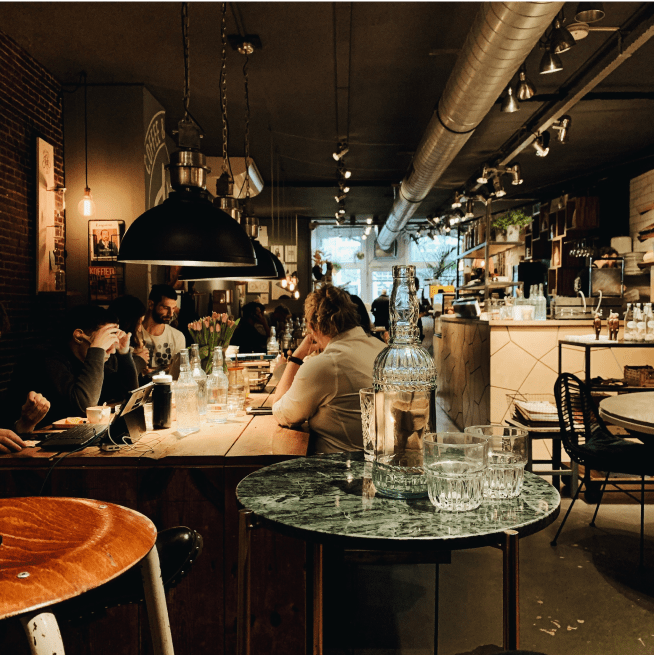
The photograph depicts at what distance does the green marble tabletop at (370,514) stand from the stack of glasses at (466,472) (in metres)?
0.03

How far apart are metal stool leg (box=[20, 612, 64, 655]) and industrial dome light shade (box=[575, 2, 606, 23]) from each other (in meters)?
3.90

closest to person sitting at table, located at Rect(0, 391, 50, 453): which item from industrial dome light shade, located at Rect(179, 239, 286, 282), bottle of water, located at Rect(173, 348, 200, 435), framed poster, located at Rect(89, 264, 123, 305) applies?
bottle of water, located at Rect(173, 348, 200, 435)

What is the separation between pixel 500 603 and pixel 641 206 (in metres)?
7.43

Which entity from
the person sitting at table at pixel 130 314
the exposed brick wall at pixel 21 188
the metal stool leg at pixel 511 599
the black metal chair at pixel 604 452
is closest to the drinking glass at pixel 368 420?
the metal stool leg at pixel 511 599

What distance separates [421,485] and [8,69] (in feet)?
16.3

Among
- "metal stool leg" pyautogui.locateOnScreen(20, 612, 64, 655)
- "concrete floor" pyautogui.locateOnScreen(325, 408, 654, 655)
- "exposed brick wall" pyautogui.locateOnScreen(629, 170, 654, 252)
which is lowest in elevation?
"concrete floor" pyautogui.locateOnScreen(325, 408, 654, 655)

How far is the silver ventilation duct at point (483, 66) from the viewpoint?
311cm

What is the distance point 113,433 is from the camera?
2.23 meters

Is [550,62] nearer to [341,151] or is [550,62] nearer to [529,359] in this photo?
[529,359]

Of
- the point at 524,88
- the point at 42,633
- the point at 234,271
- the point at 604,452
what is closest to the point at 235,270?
the point at 234,271

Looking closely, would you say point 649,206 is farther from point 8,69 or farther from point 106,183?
point 8,69

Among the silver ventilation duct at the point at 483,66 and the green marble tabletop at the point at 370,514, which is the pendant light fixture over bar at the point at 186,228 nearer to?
the green marble tabletop at the point at 370,514

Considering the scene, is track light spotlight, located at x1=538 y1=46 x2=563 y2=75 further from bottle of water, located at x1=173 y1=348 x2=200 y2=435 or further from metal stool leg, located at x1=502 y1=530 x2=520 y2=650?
metal stool leg, located at x1=502 y1=530 x2=520 y2=650

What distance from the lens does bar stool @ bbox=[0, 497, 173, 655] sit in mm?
903
